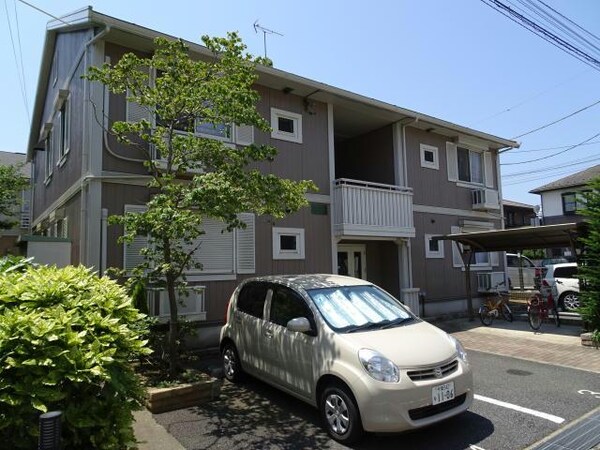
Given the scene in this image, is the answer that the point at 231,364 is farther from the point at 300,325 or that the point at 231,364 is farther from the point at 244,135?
the point at 244,135

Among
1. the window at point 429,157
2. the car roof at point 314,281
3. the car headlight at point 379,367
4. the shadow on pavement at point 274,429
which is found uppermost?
the window at point 429,157

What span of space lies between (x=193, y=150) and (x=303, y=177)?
203 inches

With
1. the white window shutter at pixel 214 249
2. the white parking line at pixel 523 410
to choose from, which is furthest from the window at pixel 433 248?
the white parking line at pixel 523 410

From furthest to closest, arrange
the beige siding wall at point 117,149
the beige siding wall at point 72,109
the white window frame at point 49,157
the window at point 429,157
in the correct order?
the window at point 429,157 < the white window frame at point 49,157 < the beige siding wall at point 72,109 < the beige siding wall at point 117,149

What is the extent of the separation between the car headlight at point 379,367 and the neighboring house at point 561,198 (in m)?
32.7

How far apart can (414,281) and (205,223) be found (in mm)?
7012

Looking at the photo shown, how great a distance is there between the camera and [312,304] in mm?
5305

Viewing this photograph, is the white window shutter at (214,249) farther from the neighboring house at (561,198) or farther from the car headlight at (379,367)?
the neighboring house at (561,198)

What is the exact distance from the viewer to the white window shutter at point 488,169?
54.0 feet

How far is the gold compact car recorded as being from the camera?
14.0 feet

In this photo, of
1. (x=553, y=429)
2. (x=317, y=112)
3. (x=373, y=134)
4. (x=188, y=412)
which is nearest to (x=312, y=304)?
(x=188, y=412)

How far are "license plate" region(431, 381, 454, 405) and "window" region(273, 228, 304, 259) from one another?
6402mm

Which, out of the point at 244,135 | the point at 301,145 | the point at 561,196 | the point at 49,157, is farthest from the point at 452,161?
the point at 561,196

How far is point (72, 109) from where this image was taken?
35.5ft
